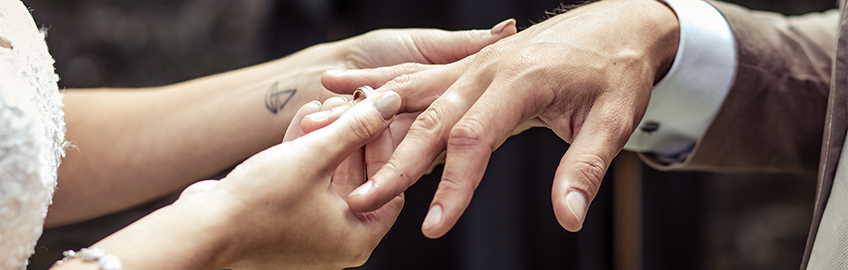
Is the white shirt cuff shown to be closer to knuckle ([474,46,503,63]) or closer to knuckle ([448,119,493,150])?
knuckle ([474,46,503,63])

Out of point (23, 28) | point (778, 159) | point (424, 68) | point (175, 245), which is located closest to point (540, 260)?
point (778, 159)

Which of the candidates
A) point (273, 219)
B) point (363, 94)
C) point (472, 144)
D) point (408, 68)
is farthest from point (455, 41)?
point (273, 219)

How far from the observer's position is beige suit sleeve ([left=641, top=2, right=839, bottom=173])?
0.91 meters

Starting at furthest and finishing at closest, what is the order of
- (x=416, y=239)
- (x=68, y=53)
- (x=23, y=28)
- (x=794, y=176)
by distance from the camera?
1. (x=68, y=53)
2. (x=794, y=176)
3. (x=416, y=239)
4. (x=23, y=28)

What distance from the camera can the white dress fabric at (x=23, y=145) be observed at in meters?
0.50

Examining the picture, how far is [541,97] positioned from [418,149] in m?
0.17

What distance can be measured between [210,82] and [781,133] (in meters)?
1.02

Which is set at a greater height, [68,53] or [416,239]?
[68,53]

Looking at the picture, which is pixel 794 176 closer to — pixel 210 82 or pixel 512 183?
pixel 512 183

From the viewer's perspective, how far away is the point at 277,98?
1032 mm

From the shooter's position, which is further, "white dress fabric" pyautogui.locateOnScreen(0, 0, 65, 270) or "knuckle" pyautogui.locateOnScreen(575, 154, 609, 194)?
"knuckle" pyautogui.locateOnScreen(575, 154, 609, 194)

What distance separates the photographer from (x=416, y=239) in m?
1.61

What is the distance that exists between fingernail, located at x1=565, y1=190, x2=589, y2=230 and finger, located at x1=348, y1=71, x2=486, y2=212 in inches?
6.1

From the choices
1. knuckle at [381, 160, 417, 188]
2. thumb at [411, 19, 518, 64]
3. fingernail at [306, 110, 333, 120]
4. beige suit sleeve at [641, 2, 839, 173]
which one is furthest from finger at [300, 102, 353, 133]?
beige suit sleeve at [641, 2, 839, 173]
